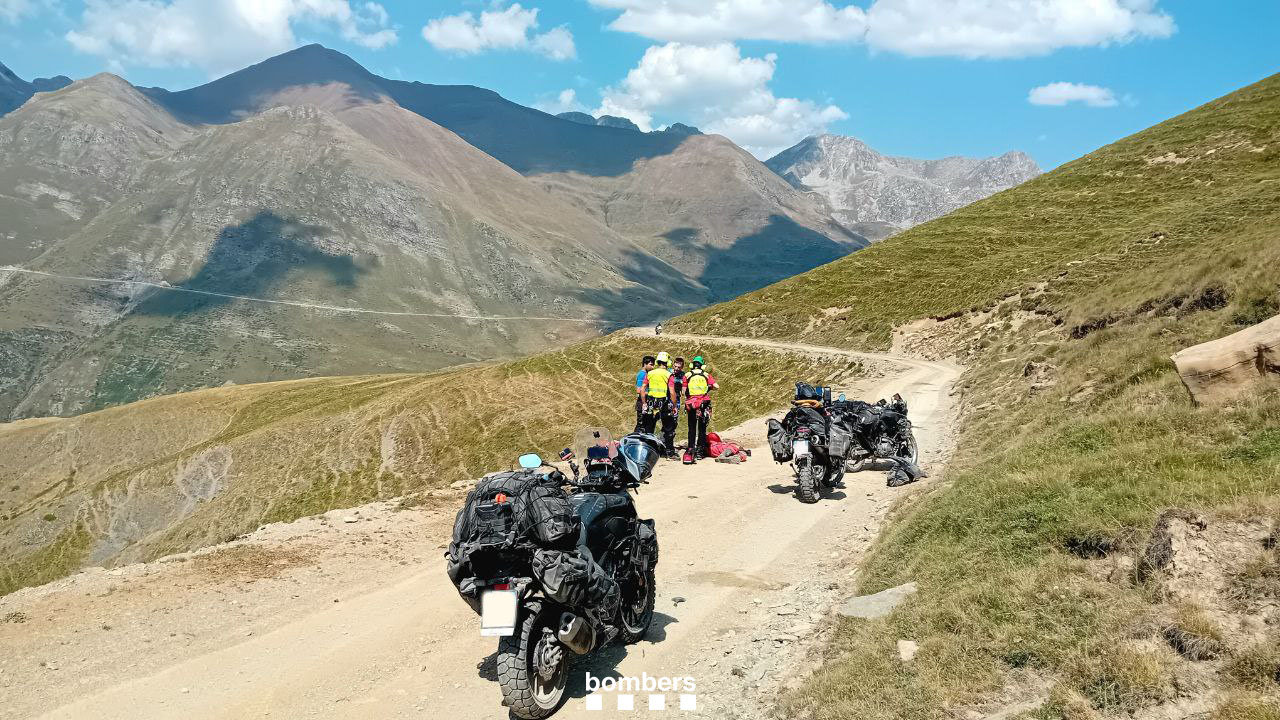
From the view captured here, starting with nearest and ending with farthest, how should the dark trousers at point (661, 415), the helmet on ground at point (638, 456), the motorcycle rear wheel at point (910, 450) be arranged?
the helmet on ground at point (638, 456) < the motorcycle rear wheel at point (910, 450) < the dark trousers at point (661, 415)

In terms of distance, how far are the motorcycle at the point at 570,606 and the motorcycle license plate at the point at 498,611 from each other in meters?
0.01

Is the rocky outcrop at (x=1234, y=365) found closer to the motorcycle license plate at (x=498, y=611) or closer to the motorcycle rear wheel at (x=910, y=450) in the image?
the motorcycle rear wheel at (x=910, y=450)

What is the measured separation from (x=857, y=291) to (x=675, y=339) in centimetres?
1779

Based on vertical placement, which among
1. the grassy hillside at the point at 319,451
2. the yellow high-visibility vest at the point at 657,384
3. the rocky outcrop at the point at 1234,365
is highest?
the yellow high-visibility vest at the point at 657,384

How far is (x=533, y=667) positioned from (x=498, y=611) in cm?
94

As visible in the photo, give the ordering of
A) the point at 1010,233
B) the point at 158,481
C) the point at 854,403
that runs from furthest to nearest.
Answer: the point at 1010,233 < the point at 158,481 < the point at 854,403

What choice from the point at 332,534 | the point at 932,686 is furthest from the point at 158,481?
the point at 932,686

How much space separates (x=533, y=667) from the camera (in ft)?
26.7

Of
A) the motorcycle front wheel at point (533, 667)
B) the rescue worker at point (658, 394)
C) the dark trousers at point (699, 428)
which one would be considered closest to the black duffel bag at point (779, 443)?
the dark trousers at point (699, 428)

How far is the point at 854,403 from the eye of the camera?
20.2 m

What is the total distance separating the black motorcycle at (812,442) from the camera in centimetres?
1738

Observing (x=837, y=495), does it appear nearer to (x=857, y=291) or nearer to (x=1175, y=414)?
(x=1175, y=414)

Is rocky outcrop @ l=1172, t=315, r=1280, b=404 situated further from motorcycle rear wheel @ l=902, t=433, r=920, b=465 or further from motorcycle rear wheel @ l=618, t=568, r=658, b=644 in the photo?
motorcycle rear wheel @ l=618, t=568, r=658, b=644

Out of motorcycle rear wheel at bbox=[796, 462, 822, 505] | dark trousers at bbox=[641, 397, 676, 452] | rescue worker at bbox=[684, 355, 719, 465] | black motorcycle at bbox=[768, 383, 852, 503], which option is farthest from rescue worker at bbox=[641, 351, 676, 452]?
motorcycle rear wheel at bbox=[796, 462, 822, 505]
